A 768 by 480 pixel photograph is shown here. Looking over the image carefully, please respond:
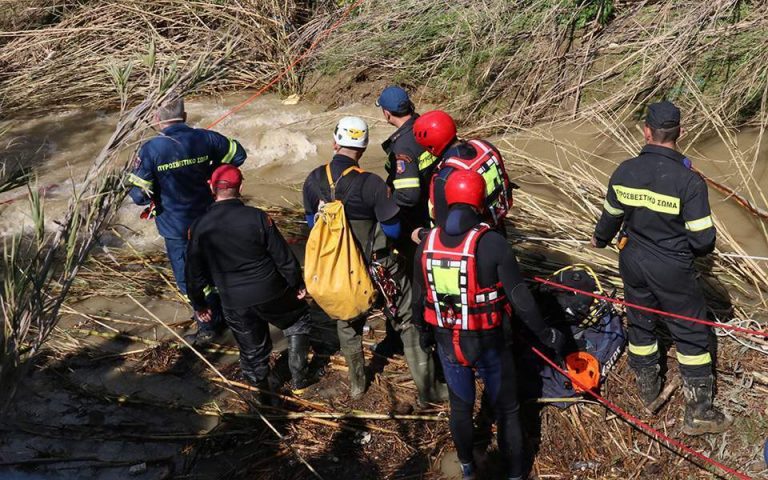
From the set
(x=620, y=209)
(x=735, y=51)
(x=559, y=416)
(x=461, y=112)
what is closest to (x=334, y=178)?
(x=620, y=209)

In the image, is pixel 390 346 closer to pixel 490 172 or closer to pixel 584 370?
pixel 584 370

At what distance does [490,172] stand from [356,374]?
5.48 feet

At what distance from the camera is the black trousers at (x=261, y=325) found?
193 inches

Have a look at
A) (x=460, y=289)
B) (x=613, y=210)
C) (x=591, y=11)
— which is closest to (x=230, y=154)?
(x=460, y=289)

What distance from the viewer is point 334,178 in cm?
482

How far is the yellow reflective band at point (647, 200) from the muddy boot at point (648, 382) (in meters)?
1.08

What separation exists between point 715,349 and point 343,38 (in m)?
6.66

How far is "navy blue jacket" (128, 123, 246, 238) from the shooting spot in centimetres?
547

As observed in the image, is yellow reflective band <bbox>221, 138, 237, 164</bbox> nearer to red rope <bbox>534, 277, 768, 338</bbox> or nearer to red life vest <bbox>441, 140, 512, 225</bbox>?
red life vest <bbox>441, 140, 512, 225</bbox>

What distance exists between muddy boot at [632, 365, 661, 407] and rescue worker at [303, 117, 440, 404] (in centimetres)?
128

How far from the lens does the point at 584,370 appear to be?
479 centimetres

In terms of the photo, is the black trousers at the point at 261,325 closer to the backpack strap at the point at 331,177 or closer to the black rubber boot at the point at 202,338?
the backpack strap at the point at 331,177

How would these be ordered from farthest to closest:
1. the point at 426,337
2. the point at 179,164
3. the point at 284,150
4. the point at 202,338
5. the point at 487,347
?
the point at 284,150
the point at 202,338
the point at 179,164
the point at 426,337
the point at 487,347

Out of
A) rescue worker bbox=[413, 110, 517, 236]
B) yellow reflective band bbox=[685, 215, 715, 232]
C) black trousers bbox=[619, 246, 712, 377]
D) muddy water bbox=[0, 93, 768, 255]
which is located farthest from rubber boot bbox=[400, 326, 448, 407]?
muddy water bbox=[0, 93, 768, 255]
